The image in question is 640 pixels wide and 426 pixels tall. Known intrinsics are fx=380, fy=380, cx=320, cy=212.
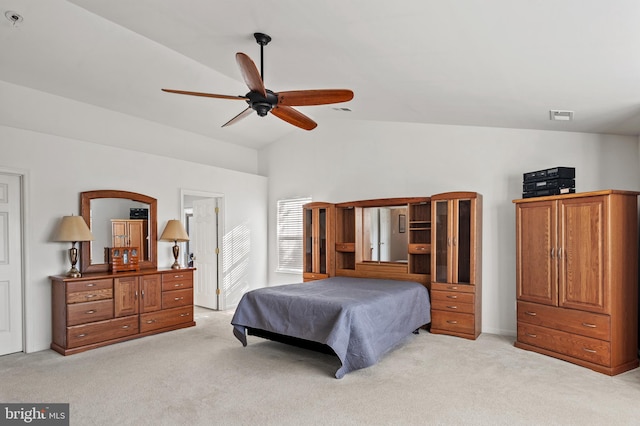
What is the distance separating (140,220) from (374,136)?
3.71 m

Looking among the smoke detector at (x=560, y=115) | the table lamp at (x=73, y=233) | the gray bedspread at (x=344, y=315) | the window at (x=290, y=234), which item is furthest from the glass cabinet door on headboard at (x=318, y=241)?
the smoke detector at (x=560, y=115)

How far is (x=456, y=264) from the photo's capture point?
192 inches

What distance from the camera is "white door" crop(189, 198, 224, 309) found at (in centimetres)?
659

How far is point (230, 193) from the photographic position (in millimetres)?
6652

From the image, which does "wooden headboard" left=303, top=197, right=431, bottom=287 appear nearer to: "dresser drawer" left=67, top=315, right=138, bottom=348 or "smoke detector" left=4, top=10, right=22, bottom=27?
"dresser drawer" left=67, top=315, right=138, bottom=348

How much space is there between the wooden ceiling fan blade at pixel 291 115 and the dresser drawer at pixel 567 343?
128 inches

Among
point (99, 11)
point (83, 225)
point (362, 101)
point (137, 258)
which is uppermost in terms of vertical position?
point (99, 11)

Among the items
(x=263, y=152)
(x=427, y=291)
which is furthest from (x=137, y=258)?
(x=427, y=291)

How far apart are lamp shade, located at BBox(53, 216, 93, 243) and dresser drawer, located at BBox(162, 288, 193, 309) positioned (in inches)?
48.2

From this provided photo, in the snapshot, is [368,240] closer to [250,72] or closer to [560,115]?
[560,115]

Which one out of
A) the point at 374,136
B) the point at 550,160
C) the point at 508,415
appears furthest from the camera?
the point at 374,136

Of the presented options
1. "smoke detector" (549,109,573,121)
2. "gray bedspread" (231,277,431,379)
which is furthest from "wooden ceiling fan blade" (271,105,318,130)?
"smoke detector" (549,109,573,121)

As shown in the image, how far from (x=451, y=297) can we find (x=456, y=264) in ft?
1.40

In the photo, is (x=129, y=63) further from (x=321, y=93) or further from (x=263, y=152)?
(x=263, y=152)
